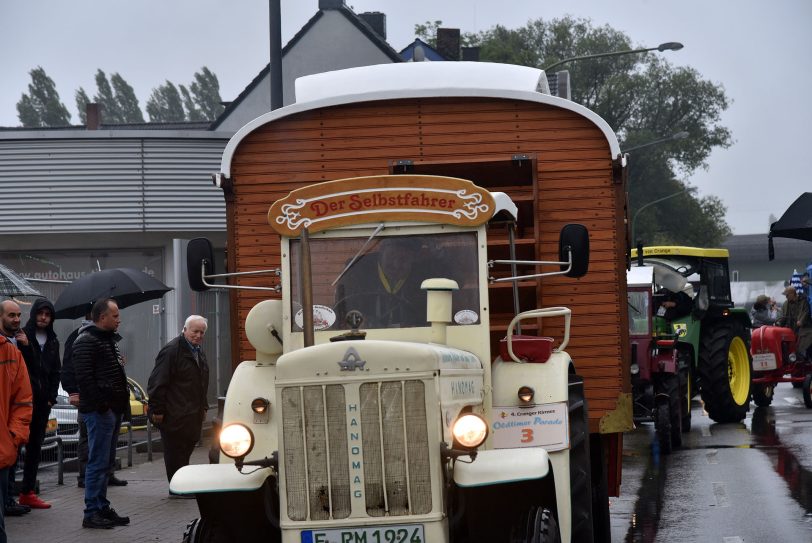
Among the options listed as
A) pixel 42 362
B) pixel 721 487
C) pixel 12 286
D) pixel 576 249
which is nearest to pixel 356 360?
pixel 576 249

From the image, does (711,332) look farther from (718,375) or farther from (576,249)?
(576,249)

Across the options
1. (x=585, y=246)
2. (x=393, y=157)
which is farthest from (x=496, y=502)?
(x=393, y=157)

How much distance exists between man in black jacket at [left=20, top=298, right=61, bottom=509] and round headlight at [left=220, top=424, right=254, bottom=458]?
5.93 meters

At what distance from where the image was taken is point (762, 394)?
952 inches

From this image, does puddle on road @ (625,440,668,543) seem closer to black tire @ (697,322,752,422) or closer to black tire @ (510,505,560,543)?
black tire @ (510,505,560,543)

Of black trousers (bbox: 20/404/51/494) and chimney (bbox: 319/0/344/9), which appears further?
chimney (bbox: 319/0/344/9)

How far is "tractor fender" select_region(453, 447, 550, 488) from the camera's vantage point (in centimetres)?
683

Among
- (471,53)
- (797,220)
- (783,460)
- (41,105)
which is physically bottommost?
(783,460)

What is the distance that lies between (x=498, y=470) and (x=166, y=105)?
125 metres

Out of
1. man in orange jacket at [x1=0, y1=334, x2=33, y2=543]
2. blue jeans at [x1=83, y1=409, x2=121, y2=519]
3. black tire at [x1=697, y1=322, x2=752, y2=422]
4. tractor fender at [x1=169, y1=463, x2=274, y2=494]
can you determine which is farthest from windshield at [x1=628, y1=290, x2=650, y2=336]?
tractor fender at [x1=169, y1=463, x2=274, y2=494]

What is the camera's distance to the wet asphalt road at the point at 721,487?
11.1 metres

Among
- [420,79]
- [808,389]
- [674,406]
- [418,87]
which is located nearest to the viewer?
[418,87]

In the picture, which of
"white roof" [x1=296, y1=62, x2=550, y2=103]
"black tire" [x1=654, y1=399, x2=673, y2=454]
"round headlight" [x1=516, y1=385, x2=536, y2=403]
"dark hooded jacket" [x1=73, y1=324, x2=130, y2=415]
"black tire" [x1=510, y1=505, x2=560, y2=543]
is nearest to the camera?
"black tire" [x1=510, y1=505, x2=560, y2=543]

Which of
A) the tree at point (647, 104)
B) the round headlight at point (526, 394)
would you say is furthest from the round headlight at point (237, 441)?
the tree at point (647, 104)
